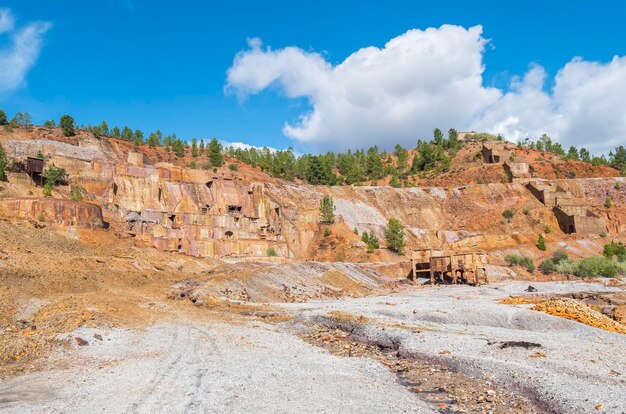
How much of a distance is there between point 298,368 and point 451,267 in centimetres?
3465

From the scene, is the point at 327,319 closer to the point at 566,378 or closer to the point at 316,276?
the point at 566,378

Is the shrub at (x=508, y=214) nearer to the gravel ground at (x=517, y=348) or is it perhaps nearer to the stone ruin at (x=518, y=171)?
the stone ruin at (x=518, y=171)

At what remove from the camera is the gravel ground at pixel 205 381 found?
35.2 ft

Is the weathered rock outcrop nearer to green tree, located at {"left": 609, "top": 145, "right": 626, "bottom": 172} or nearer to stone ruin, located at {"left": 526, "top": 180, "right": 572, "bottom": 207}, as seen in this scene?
stone ruin, located at {"left": 526, "top": 180, "right": 572, "bottom": 207}

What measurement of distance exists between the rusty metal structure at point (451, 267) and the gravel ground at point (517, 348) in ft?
64.0

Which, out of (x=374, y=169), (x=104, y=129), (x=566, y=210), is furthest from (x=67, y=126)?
(x=566, y=210)

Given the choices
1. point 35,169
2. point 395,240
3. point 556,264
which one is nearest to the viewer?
point 35,169

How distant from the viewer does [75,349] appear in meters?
16.2

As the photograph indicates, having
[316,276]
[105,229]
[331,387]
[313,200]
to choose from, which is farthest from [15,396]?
[313,200]

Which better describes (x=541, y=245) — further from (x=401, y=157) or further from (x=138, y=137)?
(x=138, y=137)

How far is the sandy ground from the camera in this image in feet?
35.9

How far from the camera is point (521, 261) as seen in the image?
57.6 m

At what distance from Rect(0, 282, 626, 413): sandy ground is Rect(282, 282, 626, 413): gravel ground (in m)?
0.04

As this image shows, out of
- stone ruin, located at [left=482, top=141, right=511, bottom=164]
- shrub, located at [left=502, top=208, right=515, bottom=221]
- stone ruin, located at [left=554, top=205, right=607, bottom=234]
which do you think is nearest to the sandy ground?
stone ruin, located at [left=554, top=205, right=607, bottom=234]
